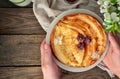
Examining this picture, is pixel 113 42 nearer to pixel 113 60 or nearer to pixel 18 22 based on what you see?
pixel 113 60

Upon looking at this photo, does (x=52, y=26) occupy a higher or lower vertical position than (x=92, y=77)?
higher

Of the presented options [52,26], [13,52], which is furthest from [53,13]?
[13,52]

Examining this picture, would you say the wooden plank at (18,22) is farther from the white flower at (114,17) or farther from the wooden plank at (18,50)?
the white flower at (114,17)

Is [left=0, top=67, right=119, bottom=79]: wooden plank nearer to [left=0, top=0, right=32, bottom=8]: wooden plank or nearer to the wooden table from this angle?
the wooden table

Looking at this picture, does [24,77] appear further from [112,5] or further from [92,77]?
[112,5]

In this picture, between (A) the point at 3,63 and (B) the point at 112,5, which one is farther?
(A) the point at 3,63

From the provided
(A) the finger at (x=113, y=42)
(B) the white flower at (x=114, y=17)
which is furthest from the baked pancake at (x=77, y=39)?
(B) the white flower at (x=114, y=17)

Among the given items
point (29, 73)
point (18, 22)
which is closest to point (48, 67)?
point (29, 73)
